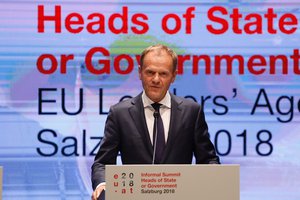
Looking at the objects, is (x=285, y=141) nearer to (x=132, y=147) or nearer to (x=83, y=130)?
(x=83, y=130)

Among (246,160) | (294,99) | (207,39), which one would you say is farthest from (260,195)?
(207,39)

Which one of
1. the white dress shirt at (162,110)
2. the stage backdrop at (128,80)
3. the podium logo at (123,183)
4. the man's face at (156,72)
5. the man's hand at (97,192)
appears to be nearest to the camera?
the podium logo at (123,183)

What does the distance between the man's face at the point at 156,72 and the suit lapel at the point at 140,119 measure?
0.38 feet

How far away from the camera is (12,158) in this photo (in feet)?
14.2

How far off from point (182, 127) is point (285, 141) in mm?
1583

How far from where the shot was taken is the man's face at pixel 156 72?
2939 millimetres

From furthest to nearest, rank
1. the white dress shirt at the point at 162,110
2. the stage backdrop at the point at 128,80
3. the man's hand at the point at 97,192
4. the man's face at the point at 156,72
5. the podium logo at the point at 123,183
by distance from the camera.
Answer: the stage backdrop at the point at 128,80, the white dress shirt at the point at 162,110, the man's face at the point at 156,72, the man's hand at the point at 97,192, the podium logo at the point at 123,183

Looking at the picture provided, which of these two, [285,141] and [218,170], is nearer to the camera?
[218,170]

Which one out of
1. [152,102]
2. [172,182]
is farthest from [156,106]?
[172,182]

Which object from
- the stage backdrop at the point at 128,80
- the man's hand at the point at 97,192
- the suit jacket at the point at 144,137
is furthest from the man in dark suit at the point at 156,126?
the stage backdrop at the point at 128,80

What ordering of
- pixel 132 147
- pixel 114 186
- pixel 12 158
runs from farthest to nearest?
pixel 12 158, pixel 132 147, pixel 114 186

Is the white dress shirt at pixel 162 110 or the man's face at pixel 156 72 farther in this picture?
the white dress shirt at pixel 162 110

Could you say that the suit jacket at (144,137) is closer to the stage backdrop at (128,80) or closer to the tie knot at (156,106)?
the tie knot at (156,106)

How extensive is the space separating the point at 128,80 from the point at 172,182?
6.89ft
